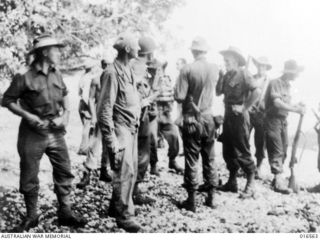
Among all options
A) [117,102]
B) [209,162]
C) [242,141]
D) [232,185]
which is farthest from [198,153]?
[117,102]

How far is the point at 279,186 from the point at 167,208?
2.00 meters

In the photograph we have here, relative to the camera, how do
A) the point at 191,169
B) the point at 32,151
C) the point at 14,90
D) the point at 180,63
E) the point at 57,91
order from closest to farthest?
1. the point at 14,90
2. the point at 32,151
3. the point at 57,91
4. the point at 191,169
5. the point at 180,63

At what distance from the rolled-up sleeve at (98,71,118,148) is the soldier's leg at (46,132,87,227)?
1.60 ft

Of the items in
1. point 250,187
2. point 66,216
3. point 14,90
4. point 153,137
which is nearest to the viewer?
point 14,90

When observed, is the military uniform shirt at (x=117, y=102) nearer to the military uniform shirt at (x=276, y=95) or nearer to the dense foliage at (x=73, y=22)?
the dense foliage at (x=73, y=22)

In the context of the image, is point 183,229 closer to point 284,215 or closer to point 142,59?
point 284,215

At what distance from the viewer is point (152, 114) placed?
5602 mm

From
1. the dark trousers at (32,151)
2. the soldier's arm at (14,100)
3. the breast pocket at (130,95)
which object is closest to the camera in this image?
the soldier's arm at (14,100)

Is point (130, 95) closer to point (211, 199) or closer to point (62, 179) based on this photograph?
point (62, 179)

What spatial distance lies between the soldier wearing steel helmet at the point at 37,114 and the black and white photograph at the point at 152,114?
0.04 ft

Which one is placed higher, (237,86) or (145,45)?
(145,45)

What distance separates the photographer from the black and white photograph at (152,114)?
4.11 meters

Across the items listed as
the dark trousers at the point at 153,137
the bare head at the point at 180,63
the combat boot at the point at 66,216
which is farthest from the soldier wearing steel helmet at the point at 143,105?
the bare head at the point at 180,63

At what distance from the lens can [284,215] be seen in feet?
17.0
